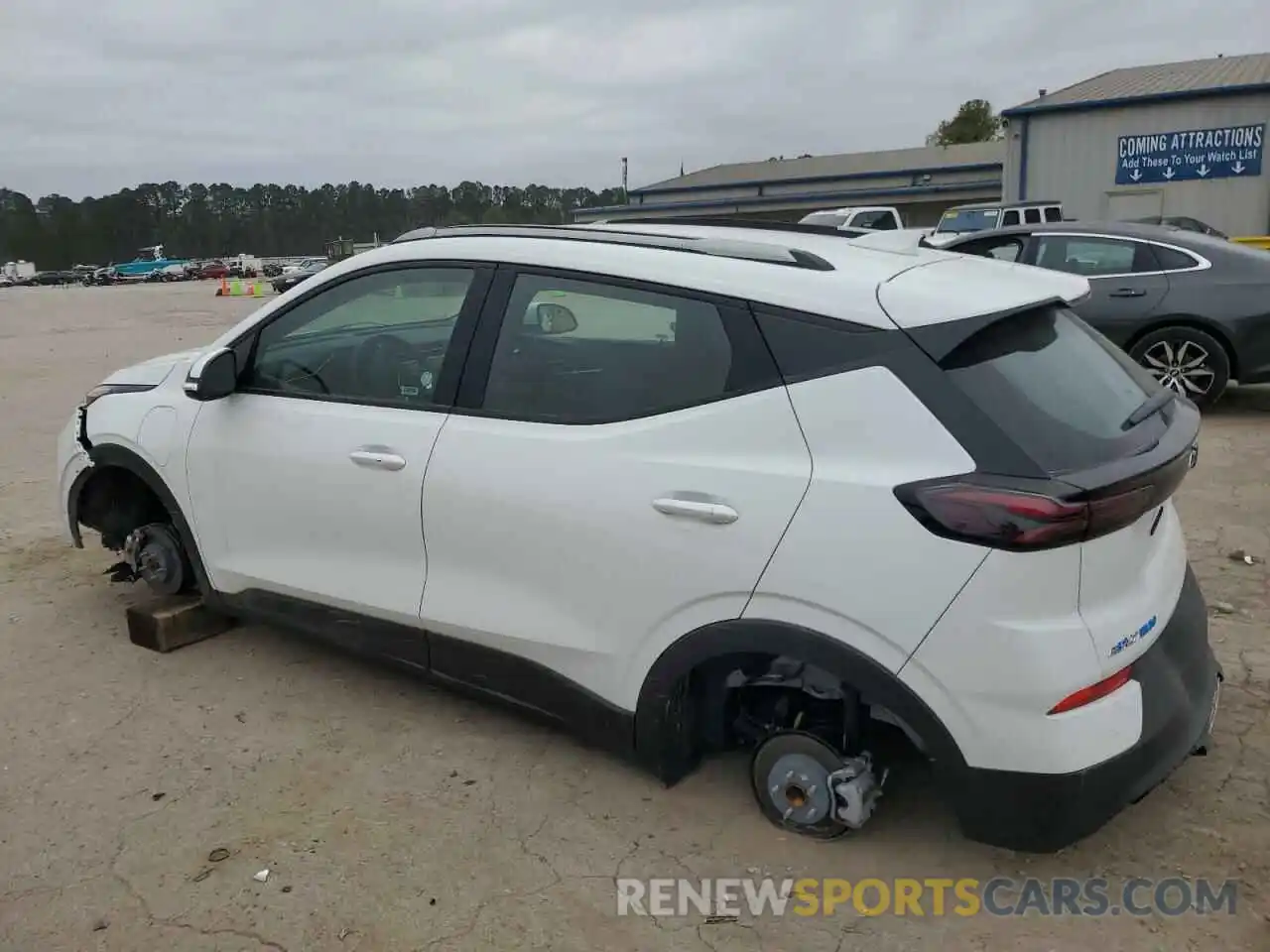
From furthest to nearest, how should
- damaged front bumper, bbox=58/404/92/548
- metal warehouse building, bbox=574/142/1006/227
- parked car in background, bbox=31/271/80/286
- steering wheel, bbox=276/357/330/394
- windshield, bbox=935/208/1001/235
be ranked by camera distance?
parked car in background, bbox=31/271/80/286 → metal warehouse building, bbox=574/142/1006/227 → windshield, bbox=935/208/1001/235 → damaged front bumper, bbox=58/404/92/548 → steering wheel, bbox=276/357/330/394

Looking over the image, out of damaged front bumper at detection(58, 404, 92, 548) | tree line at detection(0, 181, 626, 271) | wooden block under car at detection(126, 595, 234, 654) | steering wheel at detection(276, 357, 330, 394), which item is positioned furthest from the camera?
tree line at detection(0, 181, 626, 271)

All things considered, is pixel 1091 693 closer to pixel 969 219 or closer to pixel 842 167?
pixel 969 219

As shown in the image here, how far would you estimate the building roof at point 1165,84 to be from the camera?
23.2 m

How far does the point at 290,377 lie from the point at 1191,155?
25923 mm

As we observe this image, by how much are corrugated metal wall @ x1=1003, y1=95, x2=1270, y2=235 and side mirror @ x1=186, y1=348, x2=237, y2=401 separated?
25.3 m

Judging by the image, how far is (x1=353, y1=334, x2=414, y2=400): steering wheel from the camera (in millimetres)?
3451

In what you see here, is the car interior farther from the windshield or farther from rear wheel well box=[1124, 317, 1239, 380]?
the windshield

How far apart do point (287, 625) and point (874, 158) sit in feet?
177

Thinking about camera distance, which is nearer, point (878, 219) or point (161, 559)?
point (161, 559)

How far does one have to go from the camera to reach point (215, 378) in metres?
3.65

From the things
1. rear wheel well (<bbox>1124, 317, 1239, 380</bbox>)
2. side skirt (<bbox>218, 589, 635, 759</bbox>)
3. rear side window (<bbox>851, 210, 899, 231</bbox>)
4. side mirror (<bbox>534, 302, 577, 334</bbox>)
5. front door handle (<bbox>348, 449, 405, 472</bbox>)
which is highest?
rear side window (<bbox>851, 210, 899, 231</bbox>)

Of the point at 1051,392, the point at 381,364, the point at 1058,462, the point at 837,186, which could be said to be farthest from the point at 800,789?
the point at 837,186

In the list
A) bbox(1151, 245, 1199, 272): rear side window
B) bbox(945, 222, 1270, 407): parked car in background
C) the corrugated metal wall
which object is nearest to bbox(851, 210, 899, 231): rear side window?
the corrugated metal wall

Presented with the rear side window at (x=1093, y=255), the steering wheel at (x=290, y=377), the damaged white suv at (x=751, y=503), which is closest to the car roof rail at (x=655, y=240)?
the damaged white suv at (x=751, y=503)
